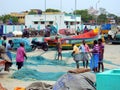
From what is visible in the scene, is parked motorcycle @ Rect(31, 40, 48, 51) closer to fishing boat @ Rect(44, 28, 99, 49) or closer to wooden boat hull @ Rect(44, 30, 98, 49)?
fishing boat @ Rect(44, 28, 99, 49)

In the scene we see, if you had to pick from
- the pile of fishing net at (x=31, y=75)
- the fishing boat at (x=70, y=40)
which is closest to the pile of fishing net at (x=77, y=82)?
the pile of fishing net at (x=31, y=75)

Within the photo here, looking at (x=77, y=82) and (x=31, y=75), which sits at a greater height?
(x=77, y=82)

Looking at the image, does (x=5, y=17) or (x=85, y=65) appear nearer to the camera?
(x=85, y=65)

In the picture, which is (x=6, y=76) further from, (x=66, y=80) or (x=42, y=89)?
(x=66, y=80)

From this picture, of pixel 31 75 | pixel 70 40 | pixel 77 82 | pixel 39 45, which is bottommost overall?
pixel 39 45

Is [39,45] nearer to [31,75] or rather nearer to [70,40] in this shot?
[70,40]

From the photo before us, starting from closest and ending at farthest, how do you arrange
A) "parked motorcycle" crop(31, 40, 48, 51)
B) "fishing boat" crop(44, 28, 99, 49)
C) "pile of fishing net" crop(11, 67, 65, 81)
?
1. "pile of fishing net" crop(11, 67, 65, 81)
2. "parked motorcycle" crop(31, 40, 48, 51)
3. "fishing boat" crop(44, 28, 99, 49)

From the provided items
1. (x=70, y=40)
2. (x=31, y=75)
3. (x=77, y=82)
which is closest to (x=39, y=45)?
(x=70, y=40)

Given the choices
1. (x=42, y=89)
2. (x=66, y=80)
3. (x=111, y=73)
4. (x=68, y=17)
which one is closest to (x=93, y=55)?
(x=42, y=89)

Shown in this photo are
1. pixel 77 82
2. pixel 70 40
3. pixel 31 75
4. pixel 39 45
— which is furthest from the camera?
pixel 70 40

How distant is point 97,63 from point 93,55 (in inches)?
16.1

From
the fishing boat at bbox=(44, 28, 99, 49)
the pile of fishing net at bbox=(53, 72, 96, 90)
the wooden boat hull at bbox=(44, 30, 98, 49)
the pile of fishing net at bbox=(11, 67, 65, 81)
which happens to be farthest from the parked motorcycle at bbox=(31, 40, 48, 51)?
the pile of fishing net at bbox=(53, 72, 96, 90)

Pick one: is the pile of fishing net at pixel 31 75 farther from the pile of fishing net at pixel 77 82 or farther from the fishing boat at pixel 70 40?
the fishing boat at pixel 70 40

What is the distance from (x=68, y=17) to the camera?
83750 millimetres
